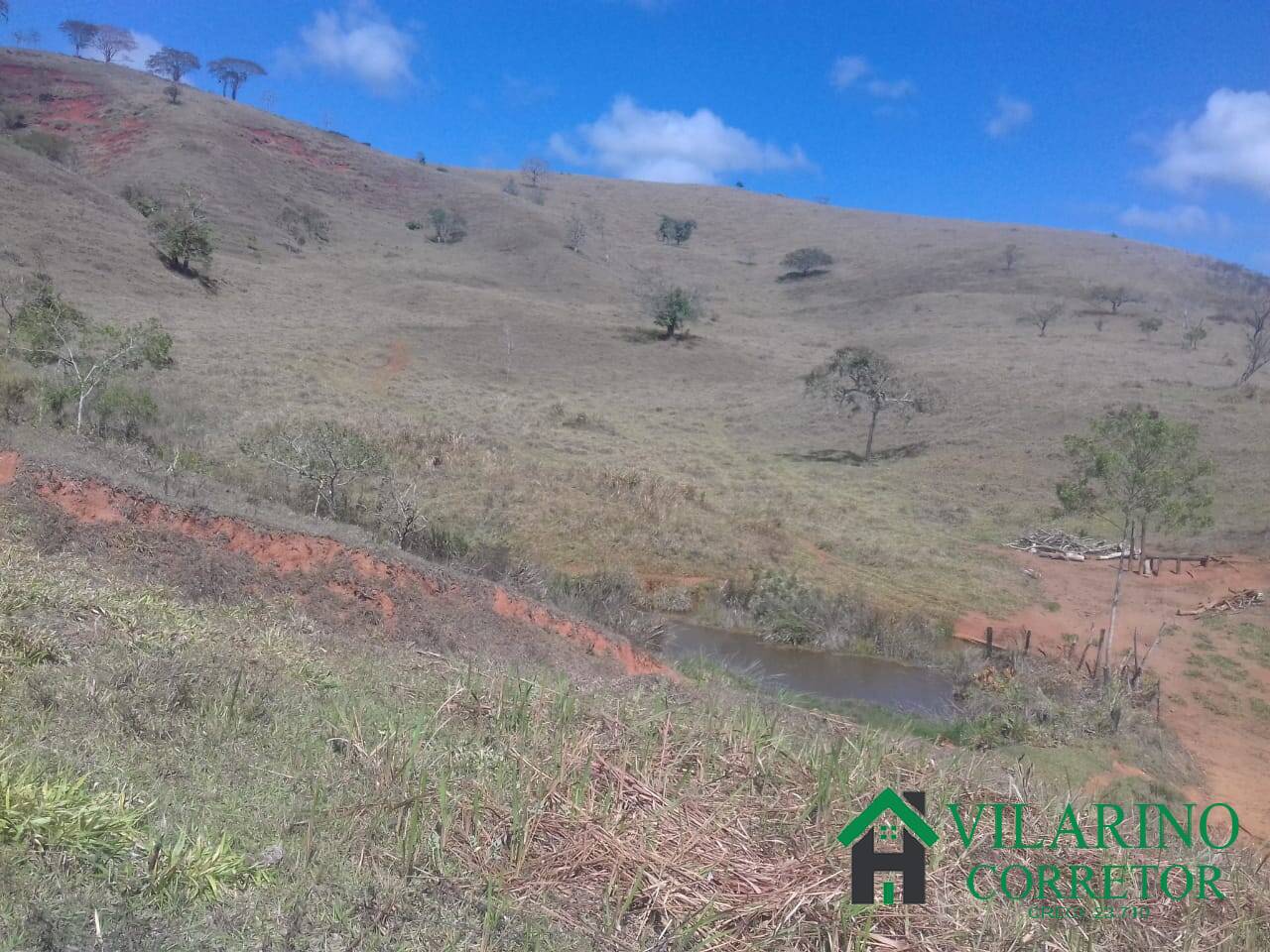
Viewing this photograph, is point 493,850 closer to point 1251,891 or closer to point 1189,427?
point 1251,891

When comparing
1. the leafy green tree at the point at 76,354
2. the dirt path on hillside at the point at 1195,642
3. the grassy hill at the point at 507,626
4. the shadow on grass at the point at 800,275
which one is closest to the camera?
the grassy hill at the point at 507,626

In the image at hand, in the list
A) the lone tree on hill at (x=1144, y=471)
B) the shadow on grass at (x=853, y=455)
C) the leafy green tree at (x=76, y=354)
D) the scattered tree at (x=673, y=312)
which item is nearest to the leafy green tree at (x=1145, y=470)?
the lone tree on hill at (x=1144, y=471)

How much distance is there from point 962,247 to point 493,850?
344ft

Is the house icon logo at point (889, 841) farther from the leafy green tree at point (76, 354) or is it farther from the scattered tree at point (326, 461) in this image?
the leafy green tree at point (76, 354)

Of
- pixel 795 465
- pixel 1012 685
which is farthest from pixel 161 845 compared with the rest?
pixel 795 465

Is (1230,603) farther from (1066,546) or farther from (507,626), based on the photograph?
(507,626)

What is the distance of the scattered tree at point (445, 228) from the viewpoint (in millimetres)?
83812

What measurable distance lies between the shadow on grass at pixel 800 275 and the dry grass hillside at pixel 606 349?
5.86 feet

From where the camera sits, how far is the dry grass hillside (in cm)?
2408

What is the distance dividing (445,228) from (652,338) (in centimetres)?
3819

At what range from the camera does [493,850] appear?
368cm

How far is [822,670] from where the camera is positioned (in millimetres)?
16969

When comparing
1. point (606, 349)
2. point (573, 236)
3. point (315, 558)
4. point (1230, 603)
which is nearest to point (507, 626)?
point (315, 558)

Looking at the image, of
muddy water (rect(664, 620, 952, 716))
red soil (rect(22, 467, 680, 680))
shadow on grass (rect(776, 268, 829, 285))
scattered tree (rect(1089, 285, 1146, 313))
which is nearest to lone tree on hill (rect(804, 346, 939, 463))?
muddy water (rect(664, 620, 952, 716))
